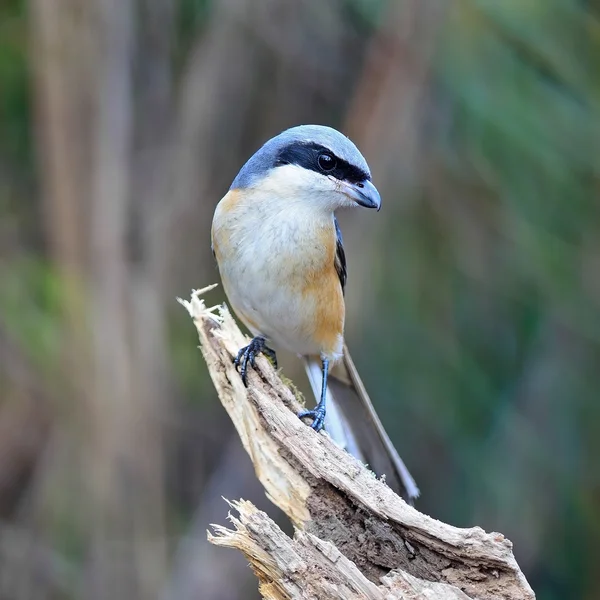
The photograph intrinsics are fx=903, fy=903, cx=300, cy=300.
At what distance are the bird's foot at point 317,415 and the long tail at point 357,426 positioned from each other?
177 mm

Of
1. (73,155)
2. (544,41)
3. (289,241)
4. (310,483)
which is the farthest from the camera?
(73,155)

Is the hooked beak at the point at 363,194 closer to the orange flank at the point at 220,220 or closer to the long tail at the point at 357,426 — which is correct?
the orange flank at the point at 220,220

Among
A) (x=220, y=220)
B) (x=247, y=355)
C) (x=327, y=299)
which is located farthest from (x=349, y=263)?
(x=247, y=355)

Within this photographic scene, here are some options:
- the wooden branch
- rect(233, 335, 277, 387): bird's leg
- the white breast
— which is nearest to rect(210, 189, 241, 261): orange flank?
the white breast

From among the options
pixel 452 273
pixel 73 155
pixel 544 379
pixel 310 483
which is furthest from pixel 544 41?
pixel 310 483

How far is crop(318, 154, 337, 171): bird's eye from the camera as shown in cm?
344

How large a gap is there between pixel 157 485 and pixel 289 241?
2.45m

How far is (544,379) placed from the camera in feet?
17.8

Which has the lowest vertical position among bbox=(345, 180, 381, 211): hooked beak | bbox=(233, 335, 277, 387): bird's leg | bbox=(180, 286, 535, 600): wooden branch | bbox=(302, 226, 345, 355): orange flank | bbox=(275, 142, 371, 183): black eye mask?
bbox=(180, 286, 535, 600): wooden branch

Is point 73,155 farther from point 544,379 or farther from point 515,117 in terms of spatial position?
point 544,379

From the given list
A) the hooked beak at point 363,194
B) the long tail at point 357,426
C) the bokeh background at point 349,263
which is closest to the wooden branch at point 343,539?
the long tail at point 357,426

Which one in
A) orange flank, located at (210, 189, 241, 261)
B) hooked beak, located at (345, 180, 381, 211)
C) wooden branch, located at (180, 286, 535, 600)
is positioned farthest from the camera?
orange flank, located at (210, 189, 241, 261)

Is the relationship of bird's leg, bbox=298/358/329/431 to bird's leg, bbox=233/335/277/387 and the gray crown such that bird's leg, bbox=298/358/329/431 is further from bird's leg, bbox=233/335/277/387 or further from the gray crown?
the gray crown

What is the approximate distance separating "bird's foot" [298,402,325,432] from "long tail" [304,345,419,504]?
0.18 metres
